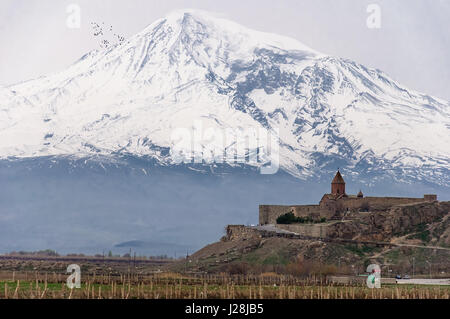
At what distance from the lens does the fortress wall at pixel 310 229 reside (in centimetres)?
16162

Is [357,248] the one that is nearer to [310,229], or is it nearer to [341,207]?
[310,229]

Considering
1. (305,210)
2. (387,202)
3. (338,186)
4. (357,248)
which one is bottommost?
(357,248)

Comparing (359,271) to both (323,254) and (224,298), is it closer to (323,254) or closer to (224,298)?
(323,254)

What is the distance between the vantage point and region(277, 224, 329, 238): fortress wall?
530 feet

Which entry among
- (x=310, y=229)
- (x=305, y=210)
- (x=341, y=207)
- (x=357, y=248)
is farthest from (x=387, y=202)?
(x=357, y=248)

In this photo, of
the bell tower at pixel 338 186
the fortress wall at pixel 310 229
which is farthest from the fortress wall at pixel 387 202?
the bell tower at pixel 338 186

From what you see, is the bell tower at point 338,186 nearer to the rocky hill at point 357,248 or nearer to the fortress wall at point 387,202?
the fortress wall at point 387,202

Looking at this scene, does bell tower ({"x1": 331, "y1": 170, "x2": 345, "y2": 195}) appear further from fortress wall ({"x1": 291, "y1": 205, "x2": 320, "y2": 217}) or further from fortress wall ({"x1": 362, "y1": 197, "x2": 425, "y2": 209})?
fortress wall ({"x1": 362, "y1": 197, "x2": 425, "y2": 209})

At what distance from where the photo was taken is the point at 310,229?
16425 centimetres

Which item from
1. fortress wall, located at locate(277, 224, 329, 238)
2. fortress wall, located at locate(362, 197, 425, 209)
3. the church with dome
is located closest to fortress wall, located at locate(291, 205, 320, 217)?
the church with dome

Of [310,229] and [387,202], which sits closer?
[310,229]

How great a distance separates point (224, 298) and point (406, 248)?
68.4 m

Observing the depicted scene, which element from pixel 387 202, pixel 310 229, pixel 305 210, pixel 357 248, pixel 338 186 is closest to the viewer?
pixel 357 248
